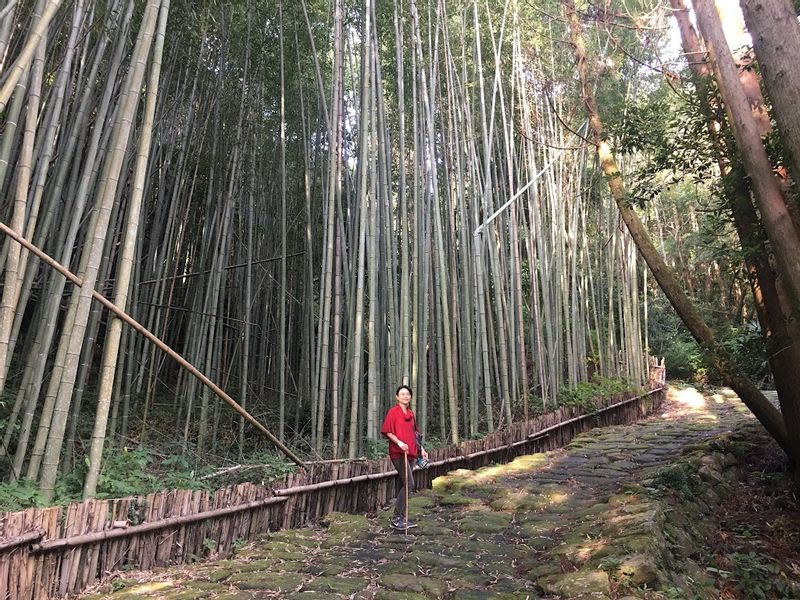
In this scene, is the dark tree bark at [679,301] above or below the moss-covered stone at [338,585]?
above

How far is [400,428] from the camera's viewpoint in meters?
3.26

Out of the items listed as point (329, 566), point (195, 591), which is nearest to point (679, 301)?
point (329, 566)

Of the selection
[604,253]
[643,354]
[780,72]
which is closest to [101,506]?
[780,72]

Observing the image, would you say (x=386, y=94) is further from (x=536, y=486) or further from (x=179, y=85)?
(x=536, y=486)

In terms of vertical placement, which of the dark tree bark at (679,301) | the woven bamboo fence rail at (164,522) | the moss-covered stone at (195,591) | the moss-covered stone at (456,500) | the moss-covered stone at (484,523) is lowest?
the moss-covered stone at (484,523)

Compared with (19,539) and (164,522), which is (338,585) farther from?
(19,539)

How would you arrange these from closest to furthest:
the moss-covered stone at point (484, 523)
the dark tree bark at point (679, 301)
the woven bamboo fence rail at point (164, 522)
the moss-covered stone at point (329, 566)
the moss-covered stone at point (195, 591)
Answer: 1. the woven bamboo fence rail at point (164, 522)
2. the moss-covered stone at point (195, 591)
3. the moss-covered stone at point (329, 566)
4. the moss-covered stone at point (484, 523)
5. the dark tree bark at point (679, 301)

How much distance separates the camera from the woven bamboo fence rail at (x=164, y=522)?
190 cm

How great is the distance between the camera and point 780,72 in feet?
7.48

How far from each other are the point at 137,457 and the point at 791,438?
4000 mm

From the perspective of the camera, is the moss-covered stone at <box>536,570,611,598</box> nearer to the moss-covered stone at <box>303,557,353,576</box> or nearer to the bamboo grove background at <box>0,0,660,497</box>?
the moss-covered stone at <box>303,557,353,576</box>

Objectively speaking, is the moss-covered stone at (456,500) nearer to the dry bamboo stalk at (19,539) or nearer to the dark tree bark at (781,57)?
the dry bamboo stalk at (19,539)

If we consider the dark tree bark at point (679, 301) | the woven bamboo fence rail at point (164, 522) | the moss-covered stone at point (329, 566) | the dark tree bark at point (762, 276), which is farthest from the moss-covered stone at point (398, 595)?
the dark tree bark at point (762, 276)

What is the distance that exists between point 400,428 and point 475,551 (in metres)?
0.79
